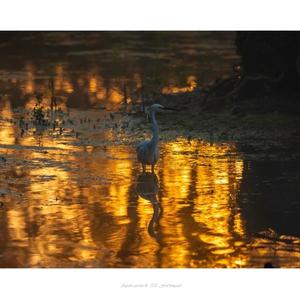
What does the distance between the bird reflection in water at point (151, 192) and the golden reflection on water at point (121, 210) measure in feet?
0.05

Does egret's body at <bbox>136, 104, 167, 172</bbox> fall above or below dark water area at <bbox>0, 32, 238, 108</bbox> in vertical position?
below

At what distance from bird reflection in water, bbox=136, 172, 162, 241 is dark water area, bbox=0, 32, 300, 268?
16 mm

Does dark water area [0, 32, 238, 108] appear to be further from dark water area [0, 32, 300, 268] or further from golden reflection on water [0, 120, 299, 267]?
golden reflection on water [0, 120, 299, 267]

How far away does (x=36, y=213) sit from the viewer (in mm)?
13391

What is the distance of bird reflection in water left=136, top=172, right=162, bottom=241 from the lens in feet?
41.9

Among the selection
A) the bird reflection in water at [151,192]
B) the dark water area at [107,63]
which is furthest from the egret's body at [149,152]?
the dark water area at [107,63]

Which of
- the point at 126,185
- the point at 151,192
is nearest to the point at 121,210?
the point at 151,192

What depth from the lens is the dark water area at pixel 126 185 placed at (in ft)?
39.5

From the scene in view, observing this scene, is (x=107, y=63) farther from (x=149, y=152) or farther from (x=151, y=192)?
(x=151, y=192)

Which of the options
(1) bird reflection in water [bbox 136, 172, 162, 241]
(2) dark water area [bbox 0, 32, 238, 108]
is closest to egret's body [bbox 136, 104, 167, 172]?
(1) bird reflection in water [bbox 136, 172, 162, 241]

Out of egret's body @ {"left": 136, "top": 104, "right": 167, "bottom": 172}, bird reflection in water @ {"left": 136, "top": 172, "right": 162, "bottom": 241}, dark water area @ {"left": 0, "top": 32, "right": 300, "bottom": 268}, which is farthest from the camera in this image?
egret's body @ {"left": 136, "top": 104, "right": 167, "bottom": 172}

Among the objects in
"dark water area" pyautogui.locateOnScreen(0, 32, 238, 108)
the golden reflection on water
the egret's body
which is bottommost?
the golden reflection on water

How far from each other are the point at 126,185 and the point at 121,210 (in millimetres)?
1309
